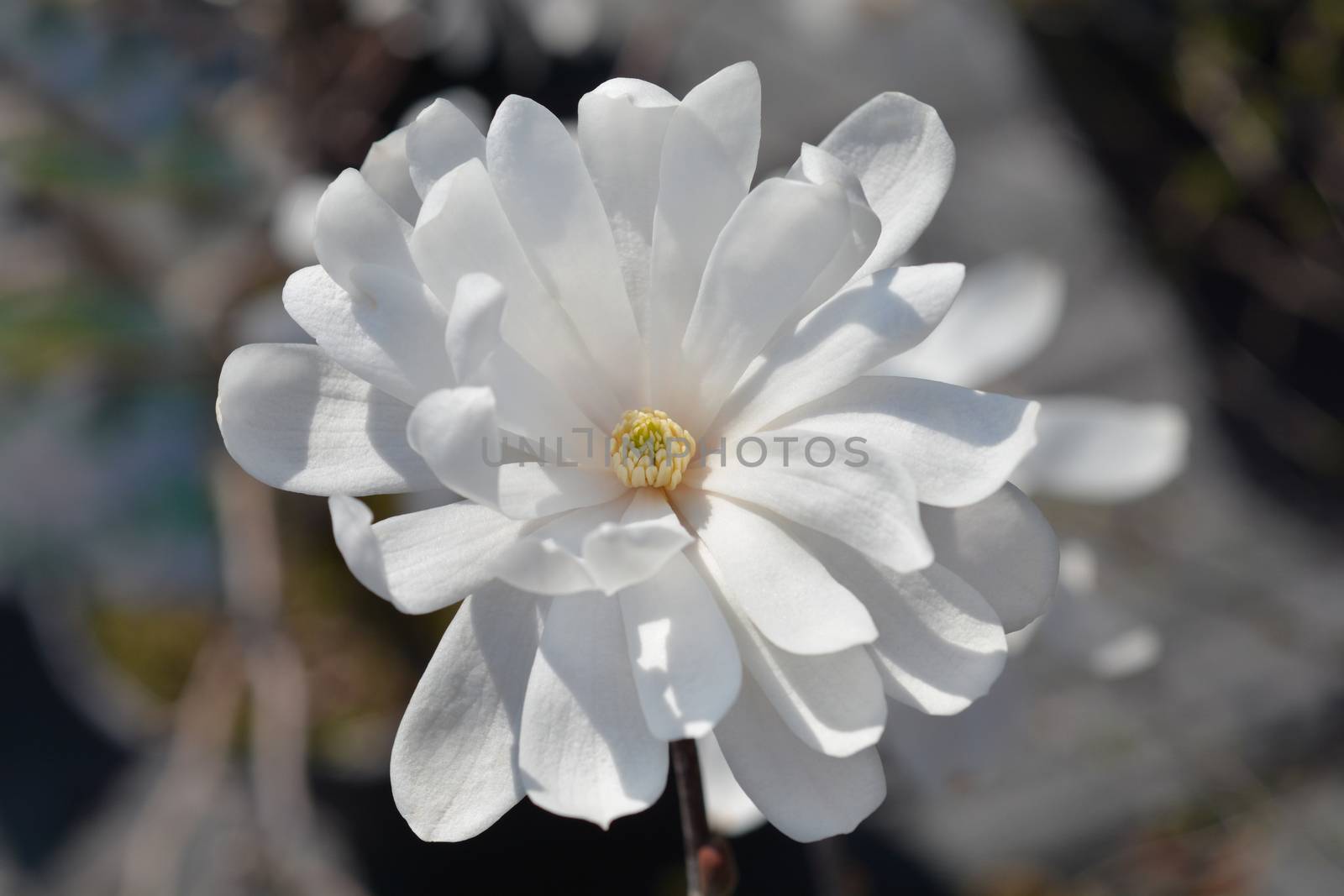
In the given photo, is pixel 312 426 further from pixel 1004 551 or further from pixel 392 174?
pixel 1004 551

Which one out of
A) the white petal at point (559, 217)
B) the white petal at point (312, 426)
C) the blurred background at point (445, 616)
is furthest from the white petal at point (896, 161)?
the blurred background at point (445, 616)

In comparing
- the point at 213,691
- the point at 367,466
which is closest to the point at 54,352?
the point at 213,691

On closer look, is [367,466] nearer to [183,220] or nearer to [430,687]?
[430,687]

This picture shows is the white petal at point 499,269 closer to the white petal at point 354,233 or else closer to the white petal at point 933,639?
the white petal at point 354,233

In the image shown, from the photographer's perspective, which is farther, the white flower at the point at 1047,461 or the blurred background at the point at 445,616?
the blurred background at the point at 445,616

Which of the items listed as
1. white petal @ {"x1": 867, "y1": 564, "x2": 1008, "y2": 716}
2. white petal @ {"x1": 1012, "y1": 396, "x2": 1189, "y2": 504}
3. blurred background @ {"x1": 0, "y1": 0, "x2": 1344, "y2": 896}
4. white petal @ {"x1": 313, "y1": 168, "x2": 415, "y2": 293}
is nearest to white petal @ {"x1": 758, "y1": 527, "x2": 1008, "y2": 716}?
white petal @ {"x1": 867, "y1": 564, "x2": 1008, "y2": 716}

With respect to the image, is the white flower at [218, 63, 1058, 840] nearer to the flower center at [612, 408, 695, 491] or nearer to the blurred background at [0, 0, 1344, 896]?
the flower center at [612, 408, 695, 491]
